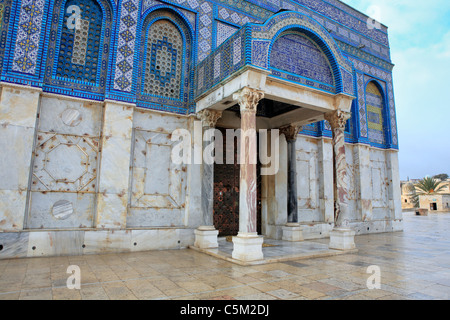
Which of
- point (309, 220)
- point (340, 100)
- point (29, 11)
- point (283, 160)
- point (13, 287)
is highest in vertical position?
point (29, 11)

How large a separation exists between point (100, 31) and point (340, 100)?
7.12 meters

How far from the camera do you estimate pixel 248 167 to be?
21.9ft

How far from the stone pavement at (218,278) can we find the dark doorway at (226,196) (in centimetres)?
266

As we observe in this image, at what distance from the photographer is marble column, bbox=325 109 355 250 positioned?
318 inches

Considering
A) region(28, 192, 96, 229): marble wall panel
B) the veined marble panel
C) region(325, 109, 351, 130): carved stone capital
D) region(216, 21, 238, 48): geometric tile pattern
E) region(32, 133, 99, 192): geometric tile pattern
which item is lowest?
region(28, 192, 96, 229): marble wall panel

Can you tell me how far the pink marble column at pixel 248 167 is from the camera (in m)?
6.61

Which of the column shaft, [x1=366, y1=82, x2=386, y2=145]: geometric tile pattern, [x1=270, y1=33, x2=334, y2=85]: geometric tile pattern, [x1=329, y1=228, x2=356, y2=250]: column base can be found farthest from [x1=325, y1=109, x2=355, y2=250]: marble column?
[x1=366, y1=82, x2=386, y2=145]: geometric tile pattern

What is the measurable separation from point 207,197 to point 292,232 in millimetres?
3538

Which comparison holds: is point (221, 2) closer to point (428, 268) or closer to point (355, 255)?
point (355, 255)

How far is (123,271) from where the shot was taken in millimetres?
5344

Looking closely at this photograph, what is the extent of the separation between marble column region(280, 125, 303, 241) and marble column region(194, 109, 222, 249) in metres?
3.11

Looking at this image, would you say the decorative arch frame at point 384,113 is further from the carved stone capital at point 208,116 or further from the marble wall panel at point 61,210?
the marble wall panel at point 61,210

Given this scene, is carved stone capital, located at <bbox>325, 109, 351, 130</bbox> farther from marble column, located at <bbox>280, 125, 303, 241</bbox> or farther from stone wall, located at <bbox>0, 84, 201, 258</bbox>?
stone wall, located at <bbox>0, 84, 201, 258</bbox>

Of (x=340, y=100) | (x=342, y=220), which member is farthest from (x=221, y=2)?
(x=342, y=220)
